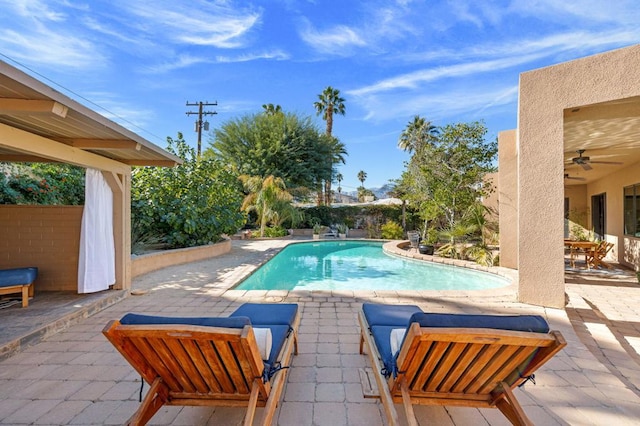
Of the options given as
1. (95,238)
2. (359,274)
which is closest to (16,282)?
(95,238)

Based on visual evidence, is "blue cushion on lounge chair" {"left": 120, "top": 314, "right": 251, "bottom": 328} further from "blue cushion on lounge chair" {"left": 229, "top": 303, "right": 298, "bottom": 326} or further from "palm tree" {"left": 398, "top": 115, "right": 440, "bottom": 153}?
"palm tree" {"left": 398, "top": 115, "right": 440, "bottom": 153}

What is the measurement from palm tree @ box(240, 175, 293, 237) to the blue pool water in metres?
4.28

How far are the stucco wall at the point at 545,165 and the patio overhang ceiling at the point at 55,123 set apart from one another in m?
6.11

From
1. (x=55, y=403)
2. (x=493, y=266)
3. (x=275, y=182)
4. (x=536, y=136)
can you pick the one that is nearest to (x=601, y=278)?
(x=493, y=266)

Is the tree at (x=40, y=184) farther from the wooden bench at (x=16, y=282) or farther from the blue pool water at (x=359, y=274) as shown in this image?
the blue pool water at (x=359, y=274)

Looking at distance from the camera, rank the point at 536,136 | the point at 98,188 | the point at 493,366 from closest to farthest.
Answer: the point at 493,366, the point at 536,136, the point at 98,188

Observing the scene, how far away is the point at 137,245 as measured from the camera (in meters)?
8.62

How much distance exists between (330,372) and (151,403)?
155 centimetres

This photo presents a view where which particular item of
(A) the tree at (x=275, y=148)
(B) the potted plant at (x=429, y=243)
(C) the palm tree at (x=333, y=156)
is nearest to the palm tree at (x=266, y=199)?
(A) the tree at (x=275, y=148)

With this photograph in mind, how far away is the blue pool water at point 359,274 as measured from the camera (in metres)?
Answer: 7.64

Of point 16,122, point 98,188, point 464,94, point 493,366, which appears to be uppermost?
point 464,94

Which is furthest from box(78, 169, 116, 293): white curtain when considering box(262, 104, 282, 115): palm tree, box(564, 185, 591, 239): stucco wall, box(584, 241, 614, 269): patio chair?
box(262, 104, 282, 115): palm tree

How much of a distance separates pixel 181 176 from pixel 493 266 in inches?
398

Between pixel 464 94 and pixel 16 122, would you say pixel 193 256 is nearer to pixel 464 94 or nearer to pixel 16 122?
pixel 16 122
